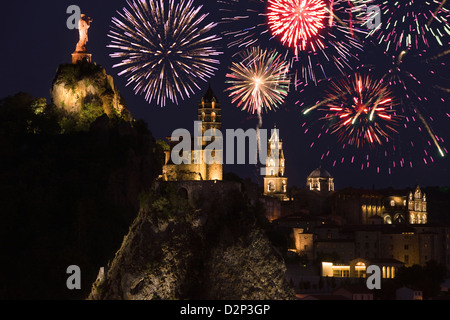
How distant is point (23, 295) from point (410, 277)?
120 feet

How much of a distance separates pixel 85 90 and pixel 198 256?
35.7m

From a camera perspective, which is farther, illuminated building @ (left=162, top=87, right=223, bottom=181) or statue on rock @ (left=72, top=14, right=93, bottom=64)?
statue on rock @ (left=72, top=14, right=93, bottom=64)

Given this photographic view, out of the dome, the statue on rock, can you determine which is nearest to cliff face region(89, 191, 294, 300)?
the statue on rock

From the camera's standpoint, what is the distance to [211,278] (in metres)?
90.6

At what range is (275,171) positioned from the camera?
16212cm

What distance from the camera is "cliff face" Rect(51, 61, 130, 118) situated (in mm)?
121625

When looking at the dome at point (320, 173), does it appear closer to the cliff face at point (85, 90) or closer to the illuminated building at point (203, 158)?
the cliff face at point (85, 90)

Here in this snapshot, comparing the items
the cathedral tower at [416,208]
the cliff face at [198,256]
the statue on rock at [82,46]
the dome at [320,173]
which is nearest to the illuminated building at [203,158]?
the cliff face at [198,256]

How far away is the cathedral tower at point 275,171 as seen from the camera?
161m

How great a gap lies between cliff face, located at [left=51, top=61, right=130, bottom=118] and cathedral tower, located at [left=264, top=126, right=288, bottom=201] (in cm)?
4108

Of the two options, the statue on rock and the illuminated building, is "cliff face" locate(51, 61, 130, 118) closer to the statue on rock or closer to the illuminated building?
the statue on rock

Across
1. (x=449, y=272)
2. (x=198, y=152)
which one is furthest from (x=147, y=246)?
(x=449, y=272)
